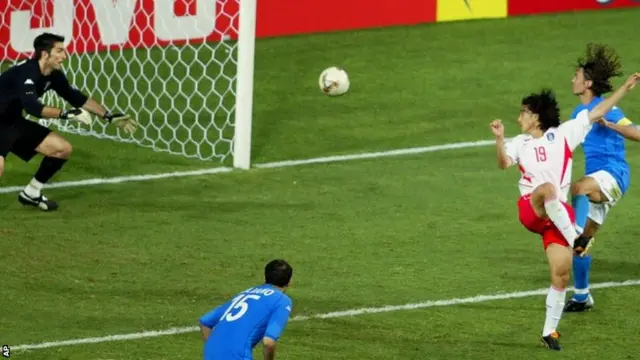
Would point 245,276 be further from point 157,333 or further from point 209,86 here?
point 209,86

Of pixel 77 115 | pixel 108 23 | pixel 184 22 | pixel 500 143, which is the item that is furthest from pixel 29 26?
pixel 500 143

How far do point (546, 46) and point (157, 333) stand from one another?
1005 centimetres

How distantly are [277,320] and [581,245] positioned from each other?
11.1 feet

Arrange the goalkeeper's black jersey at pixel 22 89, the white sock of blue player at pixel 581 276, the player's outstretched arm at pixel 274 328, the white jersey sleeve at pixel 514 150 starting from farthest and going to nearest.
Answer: the goalkeeper's black jersey at pixel 22 89, the white sock of blue player at pixel 581 276, the white jersey sleeve at pixel 514 150, the player's outstretched arm at pixel 274 328

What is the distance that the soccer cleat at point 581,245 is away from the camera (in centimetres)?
1220

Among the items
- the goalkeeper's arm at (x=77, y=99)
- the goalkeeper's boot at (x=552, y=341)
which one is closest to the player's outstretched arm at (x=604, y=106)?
the goalkeeper's boot at (x=552, y=341)

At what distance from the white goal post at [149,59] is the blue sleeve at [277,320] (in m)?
7.68

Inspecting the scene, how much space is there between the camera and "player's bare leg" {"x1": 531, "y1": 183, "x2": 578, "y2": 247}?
11297 millimetres

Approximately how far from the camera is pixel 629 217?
14.9m

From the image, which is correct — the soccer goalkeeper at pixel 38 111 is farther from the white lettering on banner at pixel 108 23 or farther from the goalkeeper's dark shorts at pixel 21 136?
the white lettering on banner at pixel 108 23

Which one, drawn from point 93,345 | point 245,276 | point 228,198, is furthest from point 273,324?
point 228,198

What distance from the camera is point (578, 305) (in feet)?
40.7

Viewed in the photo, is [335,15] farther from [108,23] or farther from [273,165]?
[273,165]

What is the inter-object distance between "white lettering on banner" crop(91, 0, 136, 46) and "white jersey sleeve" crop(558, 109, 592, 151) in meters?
8.18
